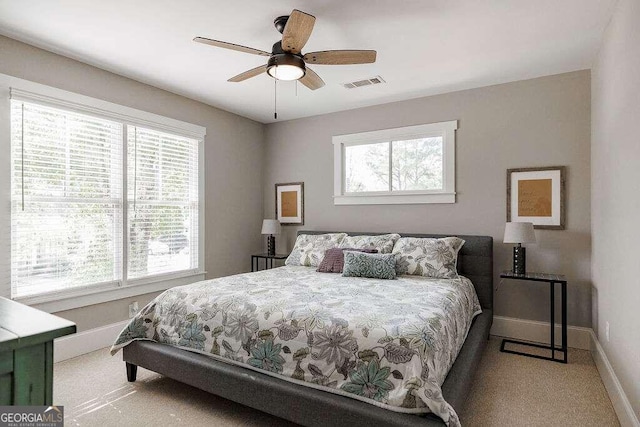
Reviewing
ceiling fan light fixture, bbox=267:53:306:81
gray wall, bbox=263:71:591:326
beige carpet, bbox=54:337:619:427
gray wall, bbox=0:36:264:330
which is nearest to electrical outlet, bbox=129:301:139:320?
gray wall, bbox=0:36:264:330

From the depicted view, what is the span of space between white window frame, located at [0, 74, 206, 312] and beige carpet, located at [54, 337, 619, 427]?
1.87 feet

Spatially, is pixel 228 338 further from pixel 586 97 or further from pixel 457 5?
pixel 586 97

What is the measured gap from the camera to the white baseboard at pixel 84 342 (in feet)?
10.1

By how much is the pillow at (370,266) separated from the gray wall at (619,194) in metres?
1.62

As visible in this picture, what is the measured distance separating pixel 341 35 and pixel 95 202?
264 cm

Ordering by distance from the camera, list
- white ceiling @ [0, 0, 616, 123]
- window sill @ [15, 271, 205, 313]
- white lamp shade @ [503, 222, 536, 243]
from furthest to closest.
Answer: white lamp shade @ [503, 222, 536, 243]
window sill @ [15, 271, 205, 313]
white ceiling @ [0, 0, 616, 123]

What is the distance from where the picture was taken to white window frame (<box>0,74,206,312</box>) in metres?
2.76

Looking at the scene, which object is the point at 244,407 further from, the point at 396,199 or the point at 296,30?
the point at 396,199

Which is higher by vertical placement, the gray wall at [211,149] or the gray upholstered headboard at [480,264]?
the gray wall at [211,149]

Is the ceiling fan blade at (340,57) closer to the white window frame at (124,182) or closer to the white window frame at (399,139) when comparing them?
the white window frame at (399,139)

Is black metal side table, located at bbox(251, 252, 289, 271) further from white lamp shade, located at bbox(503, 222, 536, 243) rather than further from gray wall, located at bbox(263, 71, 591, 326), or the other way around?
white lamp shade, located at bbox(503, 222, 536, 243)

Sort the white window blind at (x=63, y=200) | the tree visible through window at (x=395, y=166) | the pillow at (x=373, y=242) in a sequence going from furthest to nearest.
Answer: the tree visible through window at (x=395, y=166), the pillow at (x=373, y=242), the white window blind at (x=63, y=200)

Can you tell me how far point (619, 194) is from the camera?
2297 millimetres

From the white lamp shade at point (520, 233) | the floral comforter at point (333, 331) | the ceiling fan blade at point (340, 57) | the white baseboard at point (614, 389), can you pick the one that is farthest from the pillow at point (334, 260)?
the white baseboard at point (614, 389)
